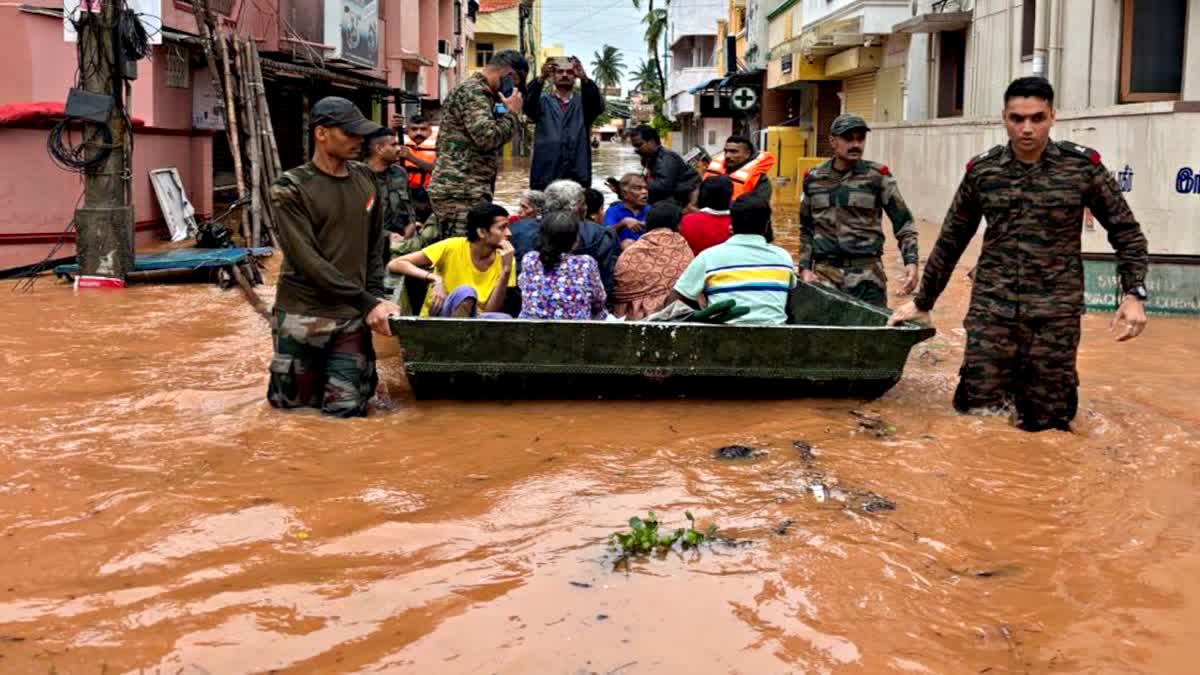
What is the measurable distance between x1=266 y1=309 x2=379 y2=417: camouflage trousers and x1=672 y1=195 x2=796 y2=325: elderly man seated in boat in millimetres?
1789

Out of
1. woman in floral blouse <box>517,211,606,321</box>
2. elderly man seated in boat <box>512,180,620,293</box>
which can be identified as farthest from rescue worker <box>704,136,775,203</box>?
woman in floral blouse <box>517,211,606,321</box>

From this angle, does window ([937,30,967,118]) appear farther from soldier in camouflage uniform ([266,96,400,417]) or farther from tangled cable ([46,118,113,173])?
soldier in camouflage uniform ([266,96,400,417])

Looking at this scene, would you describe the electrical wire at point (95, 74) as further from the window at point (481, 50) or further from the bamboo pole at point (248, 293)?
the window at point (481, 50)

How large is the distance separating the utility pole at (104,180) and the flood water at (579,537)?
195 inches

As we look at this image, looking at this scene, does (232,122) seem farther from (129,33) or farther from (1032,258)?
(1032,258)

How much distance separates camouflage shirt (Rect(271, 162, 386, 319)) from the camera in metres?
6.05

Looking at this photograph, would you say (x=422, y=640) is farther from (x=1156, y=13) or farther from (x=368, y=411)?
(x=1156, y=13)

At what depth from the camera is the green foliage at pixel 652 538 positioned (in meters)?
4.50

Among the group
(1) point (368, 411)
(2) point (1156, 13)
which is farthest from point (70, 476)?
(2) point (1156, 13)

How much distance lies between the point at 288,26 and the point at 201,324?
12614 mm

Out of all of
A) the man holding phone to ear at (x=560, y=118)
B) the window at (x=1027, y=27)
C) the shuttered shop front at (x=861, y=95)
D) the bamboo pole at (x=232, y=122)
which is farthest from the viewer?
the shuttered shop front at (x=861, y=95)

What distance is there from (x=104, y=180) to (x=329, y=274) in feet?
22.9

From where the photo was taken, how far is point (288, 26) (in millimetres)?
21516

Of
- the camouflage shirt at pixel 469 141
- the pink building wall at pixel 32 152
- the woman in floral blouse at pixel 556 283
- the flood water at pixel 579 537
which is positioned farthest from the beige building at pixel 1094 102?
the pink building wall at pixel 32 152
